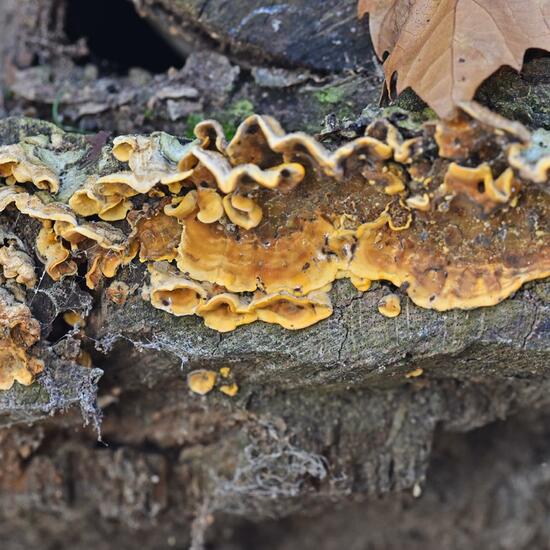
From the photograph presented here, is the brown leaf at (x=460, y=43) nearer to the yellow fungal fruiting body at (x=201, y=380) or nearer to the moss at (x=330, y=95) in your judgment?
the moss at (x=330, y=95)

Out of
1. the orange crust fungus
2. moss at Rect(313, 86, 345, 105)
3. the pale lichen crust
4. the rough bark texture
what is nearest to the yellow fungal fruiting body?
the rough bark texture

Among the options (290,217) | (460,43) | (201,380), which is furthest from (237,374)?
(460,43)

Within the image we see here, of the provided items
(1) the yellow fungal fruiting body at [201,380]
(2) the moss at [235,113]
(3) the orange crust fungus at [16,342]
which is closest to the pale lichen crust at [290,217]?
(3) the orange crust fungus at [16,342]

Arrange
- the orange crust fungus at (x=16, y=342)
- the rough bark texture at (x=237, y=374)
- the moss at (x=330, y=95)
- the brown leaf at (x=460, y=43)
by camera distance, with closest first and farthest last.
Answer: the brown leaf at (x=460, y=43), the orange crust fungus at (x=16, y=342), the rough bark texture at (x=237, y=374), the moss at (x=330, y=95)

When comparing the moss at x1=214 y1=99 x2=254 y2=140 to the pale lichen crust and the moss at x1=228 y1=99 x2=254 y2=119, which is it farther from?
the pale lichen crust

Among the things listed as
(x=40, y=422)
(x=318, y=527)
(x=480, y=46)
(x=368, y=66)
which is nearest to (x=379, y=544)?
(x=318, y=527)

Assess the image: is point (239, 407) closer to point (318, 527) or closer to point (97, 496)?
point (97, 496)

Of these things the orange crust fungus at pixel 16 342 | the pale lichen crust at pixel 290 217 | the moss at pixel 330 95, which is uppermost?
the moss at pixel 330 95
